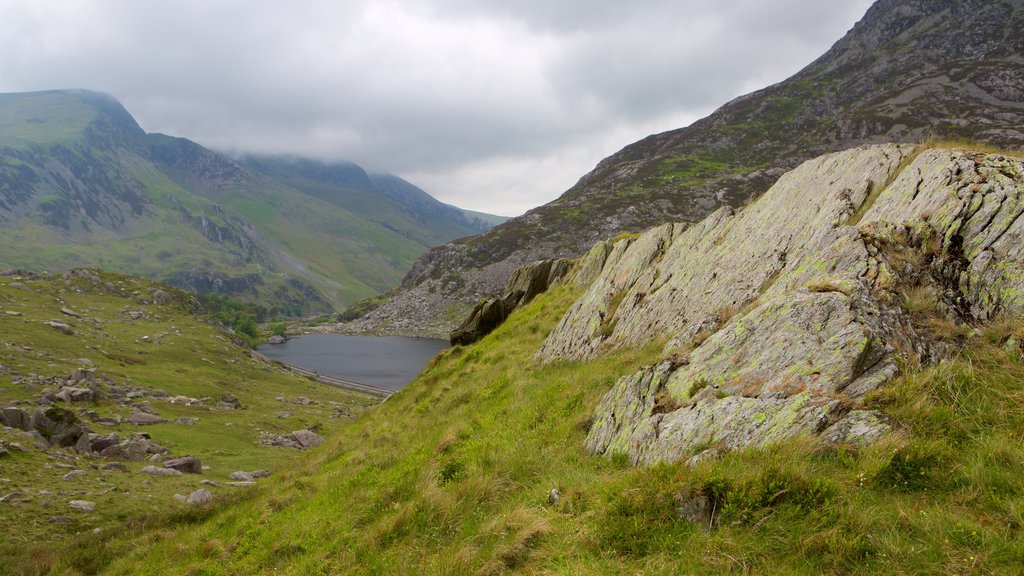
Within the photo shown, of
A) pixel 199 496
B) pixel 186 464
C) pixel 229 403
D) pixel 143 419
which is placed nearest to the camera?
pixel 199 496

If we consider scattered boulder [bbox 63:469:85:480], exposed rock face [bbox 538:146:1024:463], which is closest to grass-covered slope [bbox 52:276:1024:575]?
exposed rock face [bbox 538:146:1024:463]

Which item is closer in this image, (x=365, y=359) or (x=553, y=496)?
(x=553, y=496)

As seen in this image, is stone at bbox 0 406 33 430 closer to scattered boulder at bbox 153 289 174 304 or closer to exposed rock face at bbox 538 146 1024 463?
exposed rock face at bbox 538 146 1024 463

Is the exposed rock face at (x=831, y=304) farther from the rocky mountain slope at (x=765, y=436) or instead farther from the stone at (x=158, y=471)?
the stone at (x=158, y=471)

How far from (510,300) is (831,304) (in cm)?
3536

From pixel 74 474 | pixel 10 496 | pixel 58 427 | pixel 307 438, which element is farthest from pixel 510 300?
pixel 58 427

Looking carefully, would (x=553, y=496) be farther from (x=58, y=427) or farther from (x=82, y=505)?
→ (x=58, y=427)

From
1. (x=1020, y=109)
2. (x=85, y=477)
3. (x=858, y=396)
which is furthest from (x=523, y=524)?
(x=1020, y=109)

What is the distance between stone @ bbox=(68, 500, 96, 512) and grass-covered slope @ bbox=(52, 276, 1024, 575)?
39.3 ft

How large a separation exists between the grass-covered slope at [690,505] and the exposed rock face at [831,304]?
29.9 inches

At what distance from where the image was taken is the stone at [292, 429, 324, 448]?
54.0 meters

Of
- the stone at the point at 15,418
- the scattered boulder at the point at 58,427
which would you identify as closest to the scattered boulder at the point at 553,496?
the scattered boulder at the point at 58,427

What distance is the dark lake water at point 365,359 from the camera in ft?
442

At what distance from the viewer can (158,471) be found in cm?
3406
